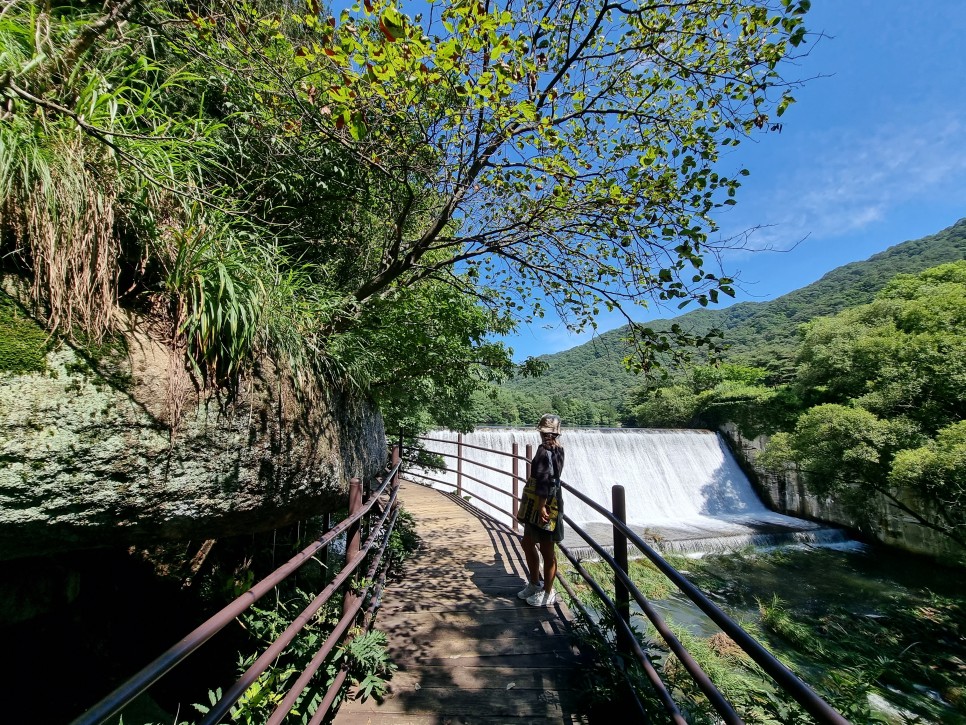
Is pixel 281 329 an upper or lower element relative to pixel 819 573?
upper

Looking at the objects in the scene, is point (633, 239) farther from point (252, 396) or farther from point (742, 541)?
point (742, 541)

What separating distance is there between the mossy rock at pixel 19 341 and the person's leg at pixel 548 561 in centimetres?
312

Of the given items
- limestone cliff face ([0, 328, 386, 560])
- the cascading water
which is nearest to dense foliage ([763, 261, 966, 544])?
the cascading water

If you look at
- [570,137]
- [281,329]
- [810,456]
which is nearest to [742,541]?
[810,456]

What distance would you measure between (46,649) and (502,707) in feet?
8.20

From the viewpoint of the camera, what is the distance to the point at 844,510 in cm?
1560

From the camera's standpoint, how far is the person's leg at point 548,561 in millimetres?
3329

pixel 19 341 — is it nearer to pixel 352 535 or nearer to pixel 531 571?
pixel 352 535

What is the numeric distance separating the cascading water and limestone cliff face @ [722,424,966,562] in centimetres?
64

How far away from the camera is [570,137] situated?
9.78 ft

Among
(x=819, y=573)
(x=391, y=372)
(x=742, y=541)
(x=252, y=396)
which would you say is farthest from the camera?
(x=742, y=541)

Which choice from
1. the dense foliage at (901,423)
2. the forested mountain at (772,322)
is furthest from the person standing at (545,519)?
the forested mountain at (772,322)

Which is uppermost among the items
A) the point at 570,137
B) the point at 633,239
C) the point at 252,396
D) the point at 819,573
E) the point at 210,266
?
the point at 570,137

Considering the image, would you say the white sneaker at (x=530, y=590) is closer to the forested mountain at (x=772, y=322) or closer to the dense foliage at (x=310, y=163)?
the dense foliage at (x=310, y=163)
